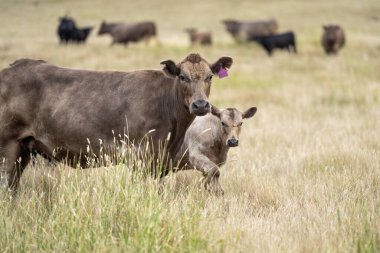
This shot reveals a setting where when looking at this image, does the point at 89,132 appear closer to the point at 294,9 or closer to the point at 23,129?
the point at 23,129

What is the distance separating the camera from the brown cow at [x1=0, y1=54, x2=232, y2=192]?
6.39 meters

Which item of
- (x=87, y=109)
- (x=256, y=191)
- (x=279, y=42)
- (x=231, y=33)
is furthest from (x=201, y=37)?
(x=87, y=109)

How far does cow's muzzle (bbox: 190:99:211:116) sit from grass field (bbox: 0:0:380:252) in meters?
0.64

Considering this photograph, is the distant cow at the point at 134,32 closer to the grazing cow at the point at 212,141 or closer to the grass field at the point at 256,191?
the grass field at the point at 256,191

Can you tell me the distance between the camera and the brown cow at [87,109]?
6.39 meters

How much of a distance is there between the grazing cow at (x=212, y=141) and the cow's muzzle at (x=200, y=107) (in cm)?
112

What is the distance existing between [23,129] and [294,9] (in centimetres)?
5570

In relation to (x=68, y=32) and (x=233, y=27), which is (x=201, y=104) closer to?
(x=68, y=32)

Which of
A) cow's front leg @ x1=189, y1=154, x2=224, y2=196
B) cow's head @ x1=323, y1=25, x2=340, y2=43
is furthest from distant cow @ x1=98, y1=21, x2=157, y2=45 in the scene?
cow's front leg @ x1=189, y1=154, x2=224, y2=196

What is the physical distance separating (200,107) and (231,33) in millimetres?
38387

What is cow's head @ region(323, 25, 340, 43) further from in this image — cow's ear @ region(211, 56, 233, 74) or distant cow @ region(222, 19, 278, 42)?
cow's ear @ region(211, 56, 233, 74)

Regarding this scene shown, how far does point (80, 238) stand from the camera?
14.1ft

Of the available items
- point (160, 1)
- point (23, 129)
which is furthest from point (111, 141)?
point (160, 1)

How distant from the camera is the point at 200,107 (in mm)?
5949
